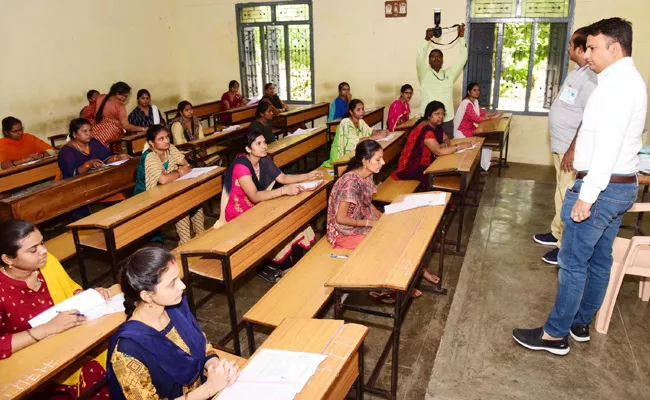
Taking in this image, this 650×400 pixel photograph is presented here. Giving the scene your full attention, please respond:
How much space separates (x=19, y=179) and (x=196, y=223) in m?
1.82

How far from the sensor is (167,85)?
9.27 meters

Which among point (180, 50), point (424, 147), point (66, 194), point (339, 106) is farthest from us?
point (180, 50)

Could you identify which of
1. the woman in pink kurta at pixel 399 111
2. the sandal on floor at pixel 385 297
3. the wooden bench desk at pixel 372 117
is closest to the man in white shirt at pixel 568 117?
the sandal on floor at pixel 385 297

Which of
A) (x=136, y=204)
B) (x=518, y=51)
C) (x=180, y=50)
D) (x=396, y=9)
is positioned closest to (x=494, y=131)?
(x=518, y=51)

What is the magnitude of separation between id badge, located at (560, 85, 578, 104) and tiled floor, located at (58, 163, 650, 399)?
3.98 feet

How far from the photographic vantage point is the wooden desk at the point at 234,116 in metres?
7.25

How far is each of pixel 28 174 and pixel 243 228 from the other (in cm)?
306

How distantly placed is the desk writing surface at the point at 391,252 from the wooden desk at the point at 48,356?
1.01 m

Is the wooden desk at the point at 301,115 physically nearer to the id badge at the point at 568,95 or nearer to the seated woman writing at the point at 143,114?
the seated woman writing at the point at 143,114

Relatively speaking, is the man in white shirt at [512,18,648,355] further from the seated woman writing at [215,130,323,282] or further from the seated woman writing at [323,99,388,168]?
the seated woman writing at [323,99,388,168]

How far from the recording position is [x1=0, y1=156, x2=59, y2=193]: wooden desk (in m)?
4.55

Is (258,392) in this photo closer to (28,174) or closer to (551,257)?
(551,257)

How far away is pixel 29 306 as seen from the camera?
2.20 m

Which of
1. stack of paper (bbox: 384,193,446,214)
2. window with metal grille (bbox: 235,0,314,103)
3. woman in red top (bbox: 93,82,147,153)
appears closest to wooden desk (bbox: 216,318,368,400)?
stack of paper (bbox: 384,193,446,214)
